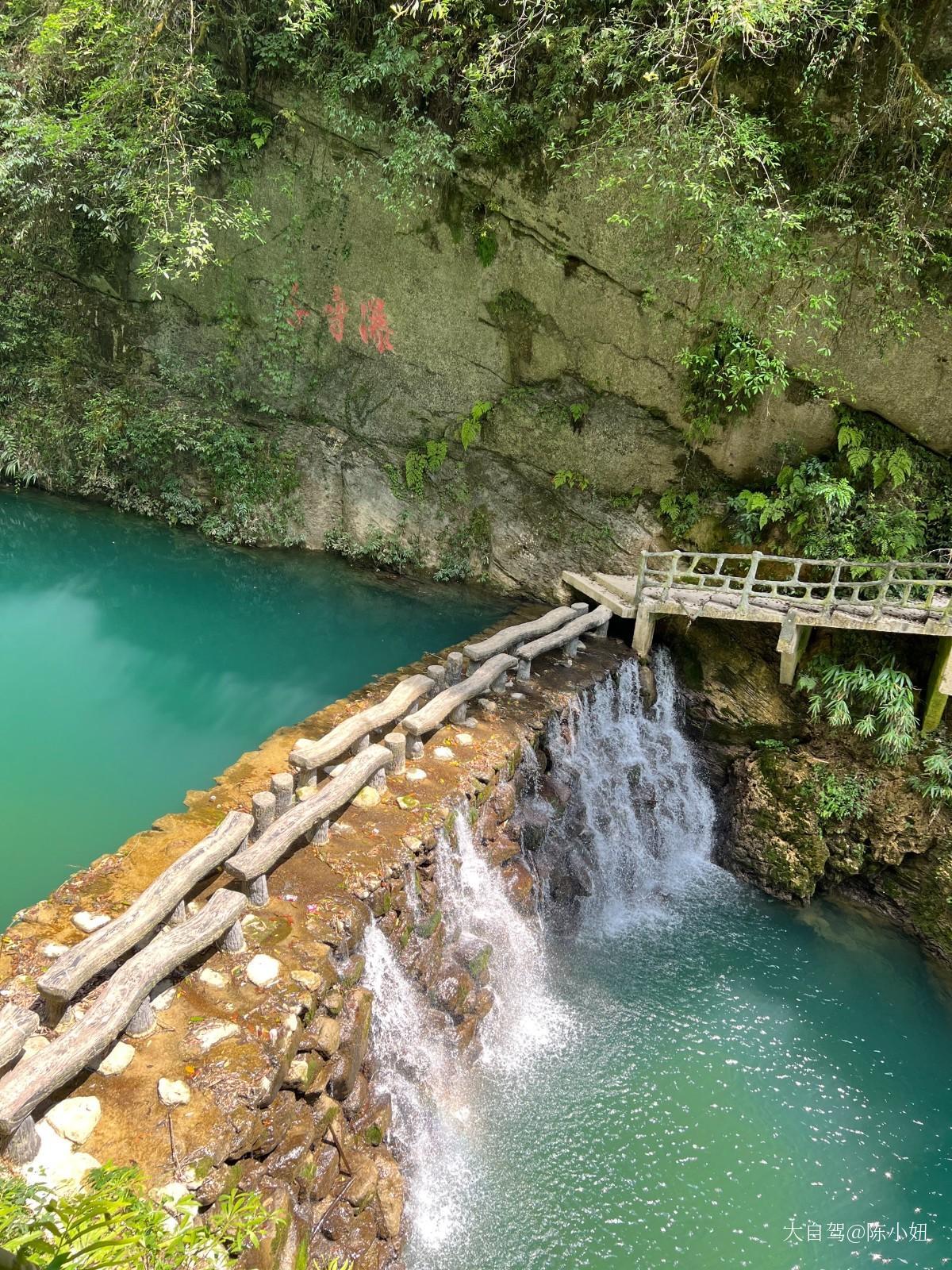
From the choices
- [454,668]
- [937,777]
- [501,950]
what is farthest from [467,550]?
[937,777]

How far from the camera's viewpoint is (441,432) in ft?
48.6

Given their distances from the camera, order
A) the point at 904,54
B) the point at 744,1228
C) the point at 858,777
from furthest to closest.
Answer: the point at 858,777 → the point at 904,54 → the point at 744,1228

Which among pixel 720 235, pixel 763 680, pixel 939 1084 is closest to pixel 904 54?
pixel 720 235

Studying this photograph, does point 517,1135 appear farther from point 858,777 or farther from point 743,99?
point 743,99

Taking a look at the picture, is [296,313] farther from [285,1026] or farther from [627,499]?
[285,1026]

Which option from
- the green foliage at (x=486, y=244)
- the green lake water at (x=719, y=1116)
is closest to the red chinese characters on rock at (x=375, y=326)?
the green foliage at (x=486, y=244)

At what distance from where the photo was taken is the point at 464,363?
551 inches

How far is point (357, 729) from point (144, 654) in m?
6.28

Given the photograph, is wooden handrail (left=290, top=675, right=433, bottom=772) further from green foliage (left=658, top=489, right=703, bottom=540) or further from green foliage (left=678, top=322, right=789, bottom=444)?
green foliage (left=678, top=322, right=789, bottom=444)

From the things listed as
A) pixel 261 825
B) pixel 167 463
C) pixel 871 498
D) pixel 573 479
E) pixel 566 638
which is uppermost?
pixel 871 498

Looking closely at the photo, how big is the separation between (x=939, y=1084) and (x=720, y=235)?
10.6 meters

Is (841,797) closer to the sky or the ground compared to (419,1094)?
closer to the sky

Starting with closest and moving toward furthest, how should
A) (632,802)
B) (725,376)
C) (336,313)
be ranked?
1. (632,802)
2. (725,376)
3. (336,313)

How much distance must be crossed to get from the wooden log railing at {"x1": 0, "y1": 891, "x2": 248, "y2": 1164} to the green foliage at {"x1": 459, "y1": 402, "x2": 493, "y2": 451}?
10.4 m
